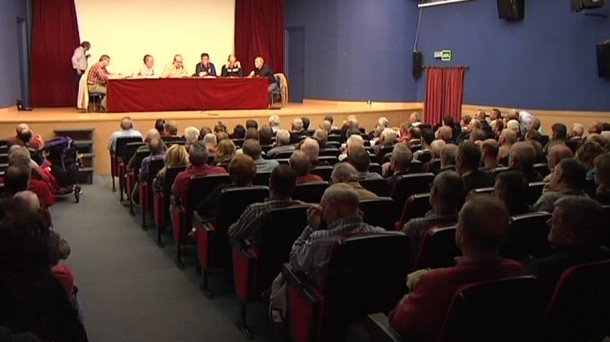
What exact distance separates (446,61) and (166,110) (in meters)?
6.19

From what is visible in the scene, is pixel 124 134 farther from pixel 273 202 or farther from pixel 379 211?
pixel 379 211

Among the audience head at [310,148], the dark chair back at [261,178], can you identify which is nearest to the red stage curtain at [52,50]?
the audience head at [310,148]

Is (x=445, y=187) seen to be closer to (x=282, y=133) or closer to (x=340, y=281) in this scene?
(x=340, y=281)

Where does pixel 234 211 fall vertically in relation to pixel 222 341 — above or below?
above

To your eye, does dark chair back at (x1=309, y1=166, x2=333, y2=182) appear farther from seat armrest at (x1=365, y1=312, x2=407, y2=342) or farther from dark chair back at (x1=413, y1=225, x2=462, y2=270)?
seat armrest at (x1=365, y1=312, x2=407, y2=342)

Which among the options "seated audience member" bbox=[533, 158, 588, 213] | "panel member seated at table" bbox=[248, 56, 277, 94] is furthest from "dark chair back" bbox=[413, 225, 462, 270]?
"panel member seated at table" bbox=[248, 56, 277, 94]

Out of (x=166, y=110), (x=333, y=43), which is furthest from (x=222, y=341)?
(x=333, y=43)

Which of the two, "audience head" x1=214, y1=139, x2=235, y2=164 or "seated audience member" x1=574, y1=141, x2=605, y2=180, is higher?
"seated audience member" x1=574, y1=141, x2=605, y2=180

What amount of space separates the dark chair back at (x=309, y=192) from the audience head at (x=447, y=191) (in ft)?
3.97

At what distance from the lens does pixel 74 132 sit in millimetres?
10219

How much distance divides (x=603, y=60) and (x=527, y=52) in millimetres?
1926

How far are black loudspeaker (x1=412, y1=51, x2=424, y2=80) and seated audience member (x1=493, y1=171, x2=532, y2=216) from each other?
37.0 ft

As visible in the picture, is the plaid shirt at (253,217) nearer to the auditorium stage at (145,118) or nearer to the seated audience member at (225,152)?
the seated audience member at (225,152)

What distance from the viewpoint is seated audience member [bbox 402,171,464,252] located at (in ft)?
11.0
